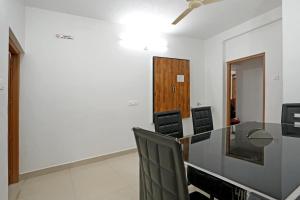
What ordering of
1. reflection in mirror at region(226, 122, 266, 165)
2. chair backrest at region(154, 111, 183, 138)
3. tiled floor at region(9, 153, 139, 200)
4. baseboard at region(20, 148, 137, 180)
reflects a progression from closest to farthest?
reflection in mirror at region(226, 122, 266, 165) → chair backrest at region(154, 111, 183, 138) → tiled floor at region(9, 153, 139, 200) → baseboard at region(20, 148, 137, 180)

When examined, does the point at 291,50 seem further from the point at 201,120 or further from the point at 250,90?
the point at 250,90

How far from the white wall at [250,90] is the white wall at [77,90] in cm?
355

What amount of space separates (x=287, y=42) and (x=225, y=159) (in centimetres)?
229

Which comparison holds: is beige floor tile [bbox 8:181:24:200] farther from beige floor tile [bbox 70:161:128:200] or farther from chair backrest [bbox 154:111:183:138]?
chair backrest [bbox 154:111:183:138]

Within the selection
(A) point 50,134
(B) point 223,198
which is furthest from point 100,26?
(B) point 223,198

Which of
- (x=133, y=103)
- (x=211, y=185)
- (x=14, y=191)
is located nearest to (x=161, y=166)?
(x=211, y=185)

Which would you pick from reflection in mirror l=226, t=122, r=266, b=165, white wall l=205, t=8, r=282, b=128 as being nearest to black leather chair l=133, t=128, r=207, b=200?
reflection in mirror l=226, t=122, r=266, b=165

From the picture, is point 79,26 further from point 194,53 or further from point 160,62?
point 194,53

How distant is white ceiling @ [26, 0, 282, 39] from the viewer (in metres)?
2.79

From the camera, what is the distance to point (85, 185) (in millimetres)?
2406

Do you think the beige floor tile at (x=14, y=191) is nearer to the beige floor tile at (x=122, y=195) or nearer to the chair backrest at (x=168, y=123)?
the beige floor tile at (x=122, y=195)

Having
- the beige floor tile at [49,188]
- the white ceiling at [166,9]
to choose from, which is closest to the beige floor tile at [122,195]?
the beige floor tile at [49,188]

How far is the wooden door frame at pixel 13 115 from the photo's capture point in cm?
251

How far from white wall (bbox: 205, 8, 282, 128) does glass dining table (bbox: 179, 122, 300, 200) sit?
2.01 meters
